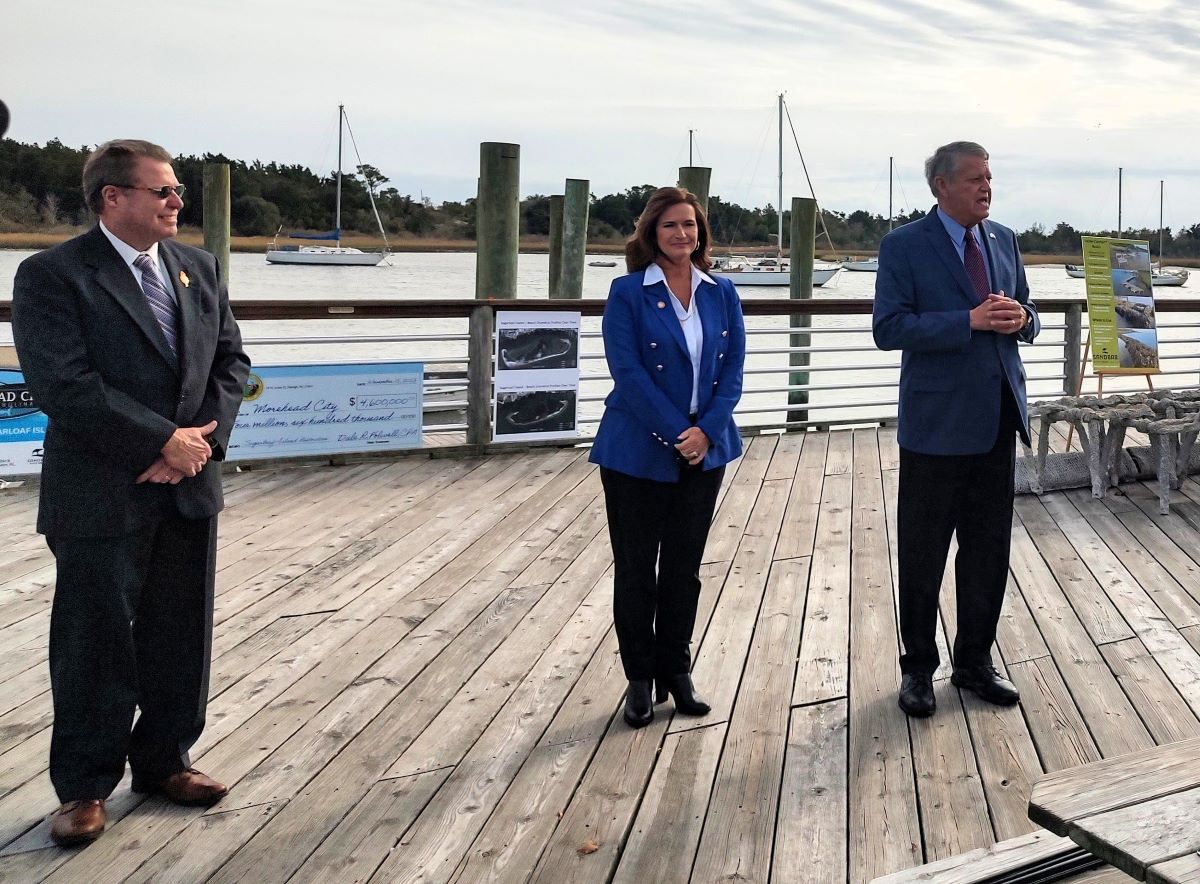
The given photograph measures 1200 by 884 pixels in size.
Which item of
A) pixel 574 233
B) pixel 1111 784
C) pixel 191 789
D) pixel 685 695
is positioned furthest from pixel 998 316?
pixel 574 233

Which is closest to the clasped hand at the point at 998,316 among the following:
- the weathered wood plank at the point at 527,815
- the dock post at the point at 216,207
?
the weathered wood plank at the point at 527,815

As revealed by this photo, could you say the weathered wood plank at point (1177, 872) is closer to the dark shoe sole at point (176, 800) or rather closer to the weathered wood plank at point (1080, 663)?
the weathered wood plank at point (1080, 663)

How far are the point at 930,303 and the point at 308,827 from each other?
6.35ft

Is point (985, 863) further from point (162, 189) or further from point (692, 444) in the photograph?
point (162, 189)

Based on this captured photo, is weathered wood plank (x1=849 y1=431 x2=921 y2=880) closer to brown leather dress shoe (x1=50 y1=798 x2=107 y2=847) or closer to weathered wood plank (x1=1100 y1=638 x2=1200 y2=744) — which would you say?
weathered wood plank (x1=1100 y1=638 x2=1200 y2=744)

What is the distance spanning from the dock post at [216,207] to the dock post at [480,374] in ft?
12.4

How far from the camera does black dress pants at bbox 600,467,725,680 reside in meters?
3.19

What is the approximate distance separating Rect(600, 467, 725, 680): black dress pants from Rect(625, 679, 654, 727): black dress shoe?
2 cm

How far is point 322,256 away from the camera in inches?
1203

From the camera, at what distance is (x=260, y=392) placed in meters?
6.55

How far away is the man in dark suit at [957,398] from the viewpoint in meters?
3.26

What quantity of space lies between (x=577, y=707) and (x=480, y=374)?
3924mm

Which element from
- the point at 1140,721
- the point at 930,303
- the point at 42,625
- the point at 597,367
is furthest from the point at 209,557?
the point at 597,367

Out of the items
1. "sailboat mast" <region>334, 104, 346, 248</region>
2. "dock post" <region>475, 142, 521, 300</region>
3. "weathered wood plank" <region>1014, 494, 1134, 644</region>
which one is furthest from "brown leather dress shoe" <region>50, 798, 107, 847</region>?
"sailboat mast" <region>334, 104, 346, 248</region>
